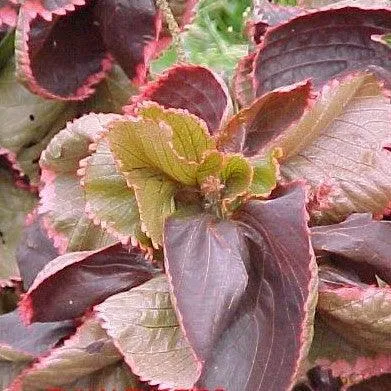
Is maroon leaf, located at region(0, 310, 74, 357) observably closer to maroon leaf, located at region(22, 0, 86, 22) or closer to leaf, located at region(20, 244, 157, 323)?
leaf, located at region(20, 244, 157, 323)

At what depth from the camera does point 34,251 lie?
0.59 m

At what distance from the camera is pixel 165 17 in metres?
0.66

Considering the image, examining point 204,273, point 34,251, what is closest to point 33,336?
point 34,251

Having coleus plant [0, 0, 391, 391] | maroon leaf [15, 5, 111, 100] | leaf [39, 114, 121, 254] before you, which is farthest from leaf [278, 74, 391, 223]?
maroon leaf [15, 5, 111, 100]

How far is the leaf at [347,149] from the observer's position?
500 mm

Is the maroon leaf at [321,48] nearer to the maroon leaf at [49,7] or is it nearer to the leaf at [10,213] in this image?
the maroon leaf at [49,7]

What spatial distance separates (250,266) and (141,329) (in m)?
0.06

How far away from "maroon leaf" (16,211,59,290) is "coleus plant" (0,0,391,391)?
27 mm

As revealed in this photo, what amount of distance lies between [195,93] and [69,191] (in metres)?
0.10

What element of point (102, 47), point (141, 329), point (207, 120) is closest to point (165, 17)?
point (102, 47)

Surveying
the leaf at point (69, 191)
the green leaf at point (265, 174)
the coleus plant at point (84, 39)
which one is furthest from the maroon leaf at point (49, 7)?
the green leaf at point (265, 174)

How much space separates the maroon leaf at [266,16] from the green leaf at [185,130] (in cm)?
14

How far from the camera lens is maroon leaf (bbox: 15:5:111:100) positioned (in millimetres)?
654

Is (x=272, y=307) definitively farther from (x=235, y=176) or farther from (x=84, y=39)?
(x=84, y=39)
